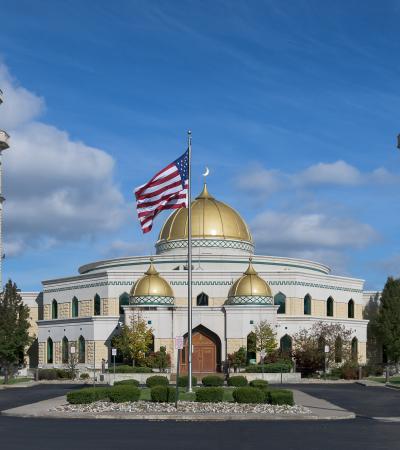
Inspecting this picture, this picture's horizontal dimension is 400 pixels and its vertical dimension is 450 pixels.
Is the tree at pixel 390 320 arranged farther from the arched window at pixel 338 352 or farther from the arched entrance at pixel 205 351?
the arched entrance at pixel 205 351

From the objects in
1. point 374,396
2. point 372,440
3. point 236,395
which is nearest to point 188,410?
point 236,395

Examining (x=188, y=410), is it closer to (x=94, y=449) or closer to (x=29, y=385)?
(x=94, y=449)

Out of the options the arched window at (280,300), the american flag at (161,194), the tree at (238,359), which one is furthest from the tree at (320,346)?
the american flag at (161,194)

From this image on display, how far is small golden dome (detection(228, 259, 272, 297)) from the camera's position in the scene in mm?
66625

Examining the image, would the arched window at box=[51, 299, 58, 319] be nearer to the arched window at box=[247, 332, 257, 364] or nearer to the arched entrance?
the arched entrance

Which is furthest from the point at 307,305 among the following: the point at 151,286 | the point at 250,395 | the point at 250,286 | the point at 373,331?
the point at 250,395

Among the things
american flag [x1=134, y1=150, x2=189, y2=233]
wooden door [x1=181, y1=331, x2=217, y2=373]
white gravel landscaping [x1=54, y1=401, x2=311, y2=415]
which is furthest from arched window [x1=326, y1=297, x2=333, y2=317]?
white gravel landscaping [x1=54, y1=401, x2=311, y2=415]

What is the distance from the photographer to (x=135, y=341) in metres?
64.3

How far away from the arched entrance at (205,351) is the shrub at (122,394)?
33.7 metres

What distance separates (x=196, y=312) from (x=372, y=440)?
44768 millimetres

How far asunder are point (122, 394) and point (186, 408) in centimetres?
276

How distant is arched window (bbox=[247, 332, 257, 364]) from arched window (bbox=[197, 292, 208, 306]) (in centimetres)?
563

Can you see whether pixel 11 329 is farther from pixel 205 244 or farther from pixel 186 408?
pixel 186 408

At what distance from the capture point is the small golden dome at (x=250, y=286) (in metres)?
66.6
